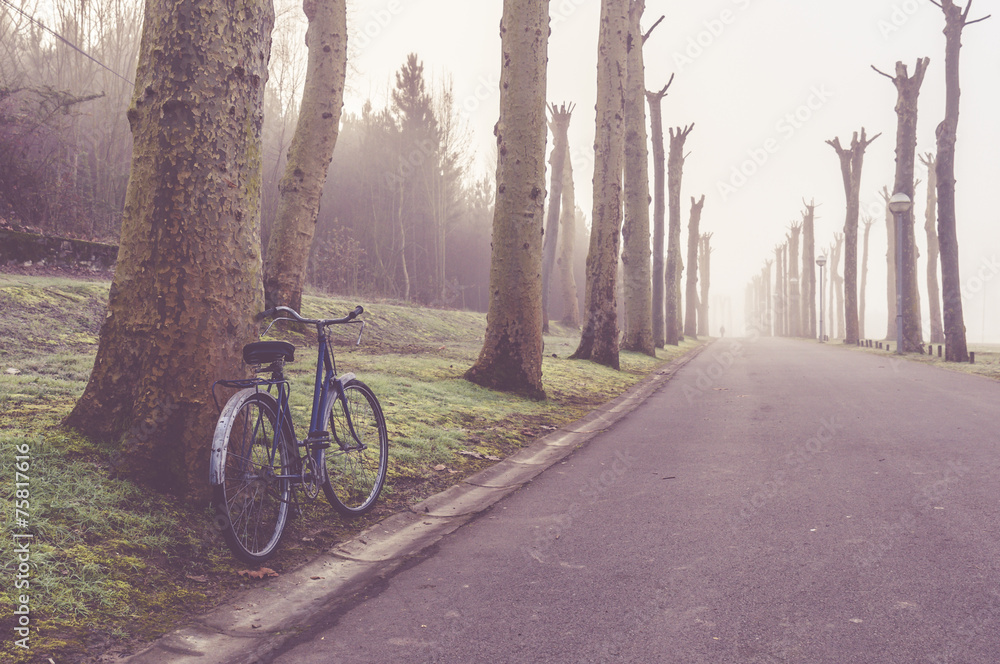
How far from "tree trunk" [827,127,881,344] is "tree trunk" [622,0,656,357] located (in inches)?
795

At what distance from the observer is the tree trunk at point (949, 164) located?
68.3ft

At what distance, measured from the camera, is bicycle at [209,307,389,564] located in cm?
364

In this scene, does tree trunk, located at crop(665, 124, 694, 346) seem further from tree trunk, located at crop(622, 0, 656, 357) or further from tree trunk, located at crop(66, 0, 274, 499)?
tree trunk, located at crop(66, 0, 274, 499)

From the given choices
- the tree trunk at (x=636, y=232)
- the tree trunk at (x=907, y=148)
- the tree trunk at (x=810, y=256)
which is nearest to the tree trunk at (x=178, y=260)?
the tree trunk at (x=636, y=232)

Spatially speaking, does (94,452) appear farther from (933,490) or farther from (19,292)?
(19,292)

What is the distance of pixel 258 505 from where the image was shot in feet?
13.1

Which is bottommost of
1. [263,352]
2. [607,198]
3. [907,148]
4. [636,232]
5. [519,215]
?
[263,352]

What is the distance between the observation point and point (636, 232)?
2098 centimetres

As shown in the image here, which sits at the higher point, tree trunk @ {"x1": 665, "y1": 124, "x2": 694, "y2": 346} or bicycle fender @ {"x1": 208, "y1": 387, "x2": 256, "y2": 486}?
tree trunk @ {"x1": 665, "y1": 124, "x2": 694, "y2": 346}

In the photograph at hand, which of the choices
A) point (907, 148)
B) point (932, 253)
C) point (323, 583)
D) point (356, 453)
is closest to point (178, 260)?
point (356, 453)

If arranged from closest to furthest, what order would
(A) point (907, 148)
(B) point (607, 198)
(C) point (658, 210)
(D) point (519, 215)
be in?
(D) point (519, 215) → (B) point (607, 198) → (A) point (907, 148) → (C) point (658, 210)

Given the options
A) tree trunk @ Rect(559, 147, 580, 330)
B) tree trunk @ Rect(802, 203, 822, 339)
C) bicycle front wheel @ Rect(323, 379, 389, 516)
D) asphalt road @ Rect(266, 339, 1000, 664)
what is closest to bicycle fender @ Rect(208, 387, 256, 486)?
asphalt road @ Rect(266, 339, 1000, 664)

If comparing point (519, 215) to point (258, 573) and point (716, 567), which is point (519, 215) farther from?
point (258, 573)

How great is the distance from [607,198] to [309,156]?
271 inches
